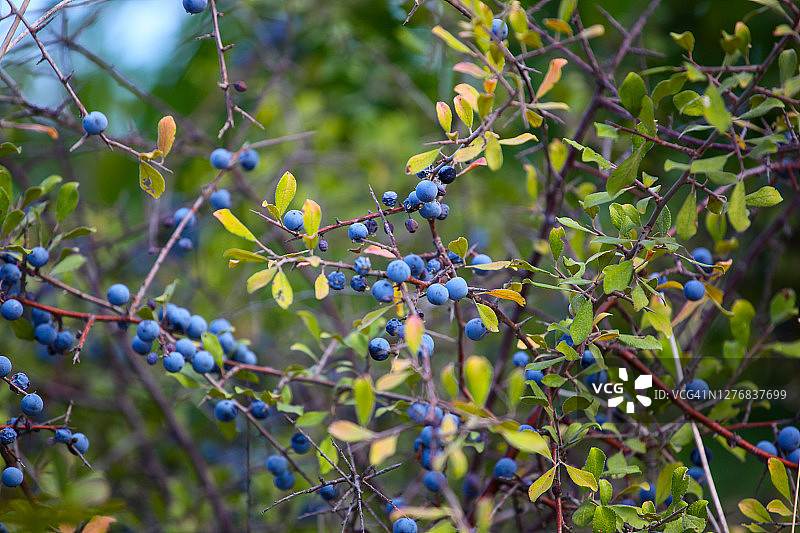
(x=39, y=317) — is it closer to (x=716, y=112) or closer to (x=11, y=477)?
(x=11, y=477)

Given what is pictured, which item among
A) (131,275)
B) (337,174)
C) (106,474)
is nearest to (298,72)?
(337,174)

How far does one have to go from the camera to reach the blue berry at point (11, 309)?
115 centimetres

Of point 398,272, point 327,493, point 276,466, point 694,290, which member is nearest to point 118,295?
point 276,466

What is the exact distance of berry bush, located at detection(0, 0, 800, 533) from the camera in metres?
1.01

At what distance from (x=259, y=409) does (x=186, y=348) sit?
0.62 feet

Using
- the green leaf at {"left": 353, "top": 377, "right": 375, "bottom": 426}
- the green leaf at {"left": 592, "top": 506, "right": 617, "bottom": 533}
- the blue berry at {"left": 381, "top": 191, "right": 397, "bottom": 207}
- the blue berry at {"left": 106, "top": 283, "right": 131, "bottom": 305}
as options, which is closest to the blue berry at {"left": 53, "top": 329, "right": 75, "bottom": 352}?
the blue berry at {"left": 106, "top": 283, "right": 131, "bottom": 305}

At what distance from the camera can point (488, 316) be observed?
3.32 ft

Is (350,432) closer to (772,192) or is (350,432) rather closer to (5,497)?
(772,192)

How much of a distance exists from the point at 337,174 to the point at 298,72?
0.48 m

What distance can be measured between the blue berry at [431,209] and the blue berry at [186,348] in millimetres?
532

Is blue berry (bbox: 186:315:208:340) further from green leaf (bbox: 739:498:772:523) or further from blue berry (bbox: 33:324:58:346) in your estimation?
green leaf (bbox: 739:498:772:523)

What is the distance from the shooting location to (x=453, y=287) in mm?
981

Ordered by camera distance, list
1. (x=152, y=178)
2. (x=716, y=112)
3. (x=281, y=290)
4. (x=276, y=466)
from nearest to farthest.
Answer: (x=716, y=112), (x=281, y=290), (x=152, y=178), (x=276, y=466)

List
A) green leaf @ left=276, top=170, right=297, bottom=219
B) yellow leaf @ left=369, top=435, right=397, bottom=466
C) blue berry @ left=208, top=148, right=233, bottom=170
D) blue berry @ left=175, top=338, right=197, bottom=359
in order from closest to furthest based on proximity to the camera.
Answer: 1. yellow leaf @ left=369, top=435, right=397, bottom=466
2. green leaf @ left=276, top=170, right=297, bottom=219
3. blue berry @ left=175, top=338, right=197, bottom=359
4. blue berry @ left=208, top=148, right=233, bottom=170
